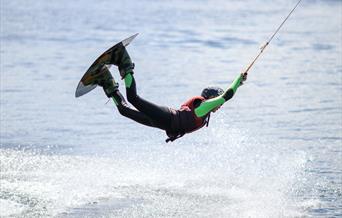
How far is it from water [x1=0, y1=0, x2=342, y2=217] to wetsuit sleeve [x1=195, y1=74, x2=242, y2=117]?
2.72 meters

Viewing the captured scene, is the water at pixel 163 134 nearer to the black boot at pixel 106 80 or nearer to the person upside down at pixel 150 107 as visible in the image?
the person upside down at pixel 150 107

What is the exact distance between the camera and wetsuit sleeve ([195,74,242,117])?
13.7 m

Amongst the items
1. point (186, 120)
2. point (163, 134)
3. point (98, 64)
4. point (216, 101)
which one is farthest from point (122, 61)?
point (163, 134)

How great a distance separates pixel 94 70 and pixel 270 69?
23733mm

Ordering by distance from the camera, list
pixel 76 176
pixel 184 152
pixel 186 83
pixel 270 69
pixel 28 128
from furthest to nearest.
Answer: pixel 270 69 → pixel 186 83 → pixel 28 128 → pixel 184 152 → pixel 76 176

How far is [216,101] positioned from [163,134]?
33.6ft

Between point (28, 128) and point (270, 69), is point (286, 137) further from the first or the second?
point (270, 69)

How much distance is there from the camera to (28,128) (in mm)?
23641

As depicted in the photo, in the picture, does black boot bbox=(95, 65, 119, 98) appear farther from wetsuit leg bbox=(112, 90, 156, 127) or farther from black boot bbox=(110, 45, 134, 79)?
black boot bbox=(110, 45, 134, 79)

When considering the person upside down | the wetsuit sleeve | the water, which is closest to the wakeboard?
the person upside down

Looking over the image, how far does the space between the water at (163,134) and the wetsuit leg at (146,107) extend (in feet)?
8.68

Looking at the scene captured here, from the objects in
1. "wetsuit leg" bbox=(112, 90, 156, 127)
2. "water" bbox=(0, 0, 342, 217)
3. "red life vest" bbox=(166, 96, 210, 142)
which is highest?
"wetsuit leg" bbox=(112, 90, 156, 127)

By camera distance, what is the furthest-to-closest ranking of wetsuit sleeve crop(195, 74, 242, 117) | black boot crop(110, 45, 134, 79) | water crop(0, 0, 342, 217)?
water crop(0, 0, 342, 217), black boot crop(110, 45, 134, 79), wetsuit sleeve crop(195, 74, 242, 117)

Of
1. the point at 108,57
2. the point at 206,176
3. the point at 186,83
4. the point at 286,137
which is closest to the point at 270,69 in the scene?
the point at 186,83
